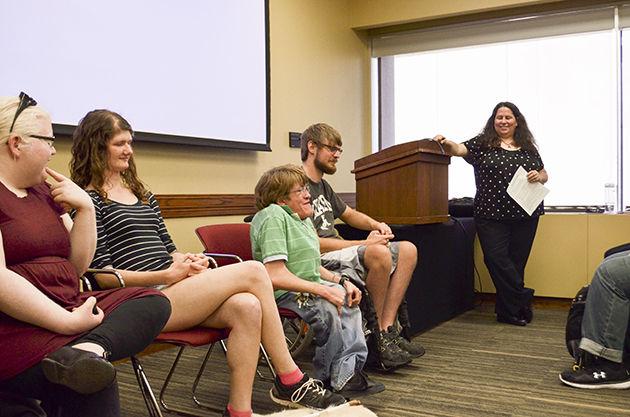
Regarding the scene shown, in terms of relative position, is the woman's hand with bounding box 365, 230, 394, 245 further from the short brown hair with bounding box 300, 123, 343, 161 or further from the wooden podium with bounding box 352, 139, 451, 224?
the short brown hair with bounding box 300, 123, 343, 161

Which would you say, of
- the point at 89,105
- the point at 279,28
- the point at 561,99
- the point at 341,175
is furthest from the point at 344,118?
the point at 89,105

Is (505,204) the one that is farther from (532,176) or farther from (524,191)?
(532,176)

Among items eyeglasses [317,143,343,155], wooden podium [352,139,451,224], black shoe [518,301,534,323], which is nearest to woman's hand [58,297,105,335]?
eyeglasses [317,143,343,155]

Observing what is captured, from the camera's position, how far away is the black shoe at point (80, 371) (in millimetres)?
1533

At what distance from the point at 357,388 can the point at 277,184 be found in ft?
3.03

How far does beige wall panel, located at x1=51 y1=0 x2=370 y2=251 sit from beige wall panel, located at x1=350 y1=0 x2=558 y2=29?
132 mm

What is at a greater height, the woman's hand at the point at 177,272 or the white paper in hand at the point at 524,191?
the white paper in hand at the point at 524,191

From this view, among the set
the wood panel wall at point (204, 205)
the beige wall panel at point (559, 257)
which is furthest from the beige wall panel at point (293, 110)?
the beige wall panel at point (559, 257)

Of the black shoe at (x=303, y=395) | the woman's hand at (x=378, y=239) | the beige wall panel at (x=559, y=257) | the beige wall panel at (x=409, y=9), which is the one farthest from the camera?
the beige wall panel at (x=409, y=9)

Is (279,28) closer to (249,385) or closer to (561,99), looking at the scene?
(561,99)

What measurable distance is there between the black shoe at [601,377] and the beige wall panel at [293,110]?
217 centimetres

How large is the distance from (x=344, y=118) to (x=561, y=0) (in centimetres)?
190

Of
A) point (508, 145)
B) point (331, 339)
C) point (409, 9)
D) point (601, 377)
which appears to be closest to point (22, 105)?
point (331, 339)

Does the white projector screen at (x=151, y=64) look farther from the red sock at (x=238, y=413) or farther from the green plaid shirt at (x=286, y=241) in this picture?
the red sock at (x=238, y=413)
